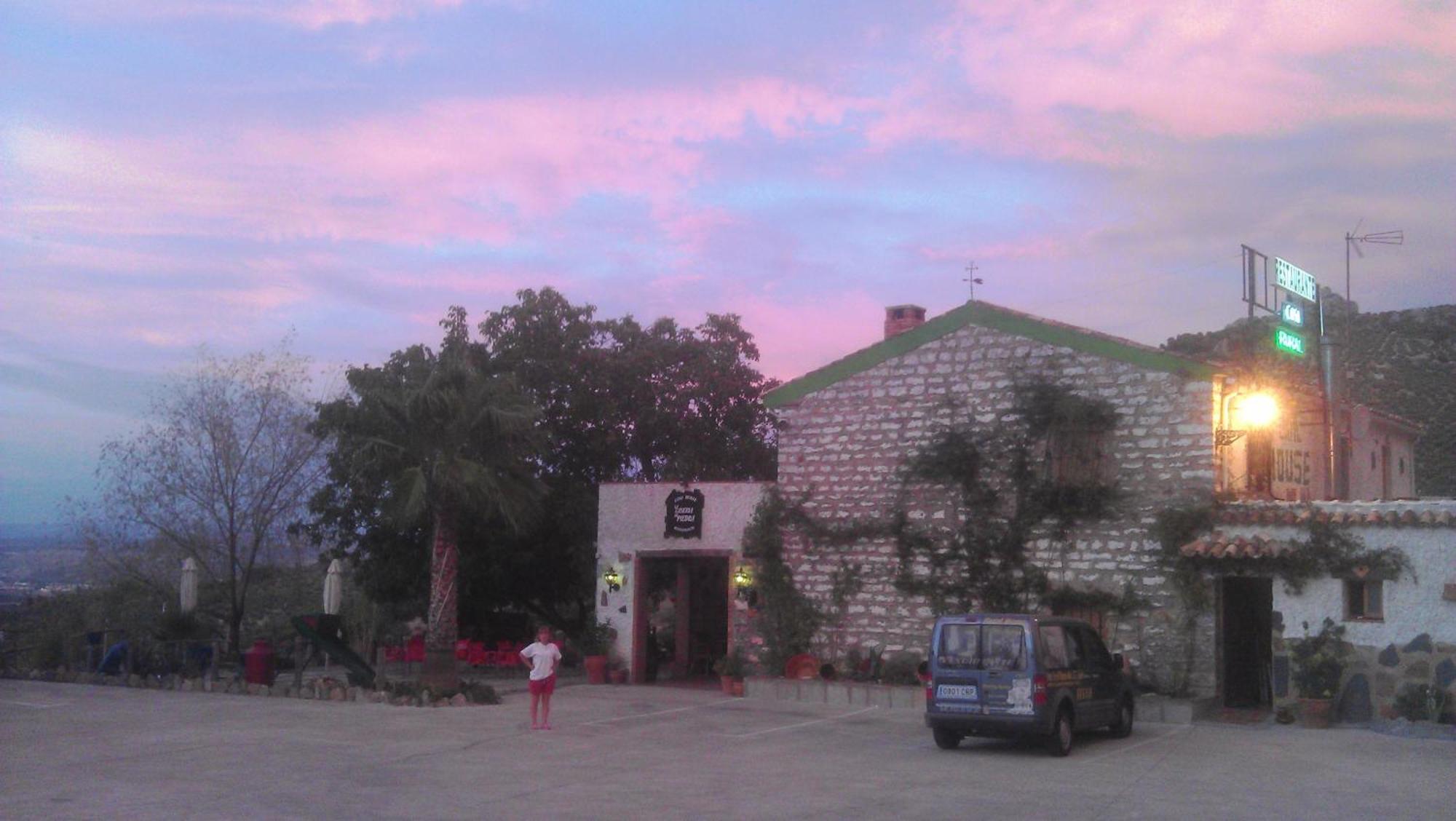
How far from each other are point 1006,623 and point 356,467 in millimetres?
12003

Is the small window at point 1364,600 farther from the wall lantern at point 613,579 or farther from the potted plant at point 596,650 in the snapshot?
the potted plant at point 596,650

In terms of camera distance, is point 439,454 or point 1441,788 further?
point 439,454

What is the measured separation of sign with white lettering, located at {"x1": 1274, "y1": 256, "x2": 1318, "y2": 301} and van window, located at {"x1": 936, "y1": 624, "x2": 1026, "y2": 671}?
12878 millimetres

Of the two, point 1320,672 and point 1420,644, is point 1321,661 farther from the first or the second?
point 1420,644

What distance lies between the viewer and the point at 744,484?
23484mm

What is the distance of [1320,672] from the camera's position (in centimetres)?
1745

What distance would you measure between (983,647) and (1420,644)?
679cm

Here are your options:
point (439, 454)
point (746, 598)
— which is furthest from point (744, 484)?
point (439, 454)

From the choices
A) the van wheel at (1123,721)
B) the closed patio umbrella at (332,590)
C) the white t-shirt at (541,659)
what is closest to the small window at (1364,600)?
the van wheel at (1123,721)

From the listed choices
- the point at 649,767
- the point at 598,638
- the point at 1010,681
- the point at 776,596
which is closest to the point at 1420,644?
the point at 1010,681

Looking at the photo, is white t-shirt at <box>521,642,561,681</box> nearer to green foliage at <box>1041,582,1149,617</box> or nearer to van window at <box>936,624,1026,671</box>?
van window at <box>936,624,1026,671</box>

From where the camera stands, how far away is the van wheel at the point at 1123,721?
16.5 m

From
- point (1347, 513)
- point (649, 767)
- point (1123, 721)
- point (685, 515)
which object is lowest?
point (649, 767)

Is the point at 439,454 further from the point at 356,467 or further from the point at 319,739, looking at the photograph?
the point at 319,739
